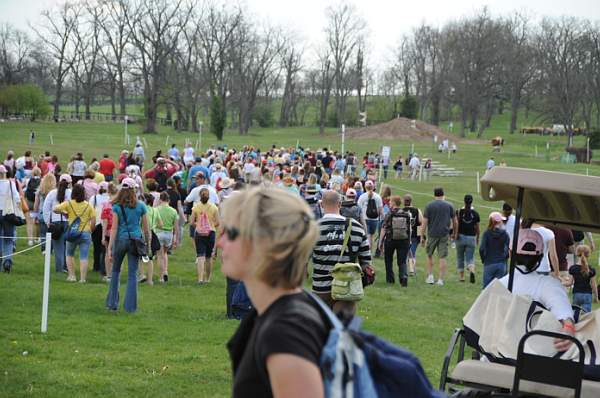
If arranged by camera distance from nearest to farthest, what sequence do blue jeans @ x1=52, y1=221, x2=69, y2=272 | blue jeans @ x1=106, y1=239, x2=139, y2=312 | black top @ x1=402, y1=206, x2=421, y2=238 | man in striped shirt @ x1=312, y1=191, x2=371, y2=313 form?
man in striped shirt @ x1=312, y1=191, x2=371, y2=313 < blue jeans @ x1=106, y1=239, x2=139, y2=312 < blue jeans @ x1=52, y1=221, x2=69, y2=272 < black top @ x1=402, y1=206, x2=421, y2=238

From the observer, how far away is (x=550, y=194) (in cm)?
709

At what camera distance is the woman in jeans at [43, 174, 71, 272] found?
15.2m

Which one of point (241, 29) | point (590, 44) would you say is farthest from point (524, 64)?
point (241, 29)

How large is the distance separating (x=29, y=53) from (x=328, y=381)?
349ft

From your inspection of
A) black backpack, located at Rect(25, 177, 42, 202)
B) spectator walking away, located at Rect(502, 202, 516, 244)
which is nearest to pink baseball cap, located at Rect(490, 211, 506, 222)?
spectator walking away, located at Rect(502, 202, 516, 244)

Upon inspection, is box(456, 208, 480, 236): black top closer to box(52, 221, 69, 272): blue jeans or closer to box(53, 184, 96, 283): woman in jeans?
box(53, 184, 96, 283): woman in jeans

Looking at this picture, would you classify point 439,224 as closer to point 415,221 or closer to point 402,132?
point 415,221

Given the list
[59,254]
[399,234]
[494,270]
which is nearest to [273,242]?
[494,270]

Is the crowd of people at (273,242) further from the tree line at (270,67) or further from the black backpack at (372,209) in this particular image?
the tree line at (270,67)

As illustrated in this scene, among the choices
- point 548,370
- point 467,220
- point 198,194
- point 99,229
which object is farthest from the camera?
point 198,194

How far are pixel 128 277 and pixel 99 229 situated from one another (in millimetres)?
3814

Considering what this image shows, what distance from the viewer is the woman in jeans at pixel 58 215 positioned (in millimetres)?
15234

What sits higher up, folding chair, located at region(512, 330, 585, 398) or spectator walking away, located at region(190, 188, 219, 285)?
folding chair, located at region(512, 330, 585, 398)

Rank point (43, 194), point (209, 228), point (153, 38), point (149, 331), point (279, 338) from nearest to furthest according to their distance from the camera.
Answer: point (279, 338) < point (149, 331) < point (209, 228) < point (43, 194) < point (153, 38)
